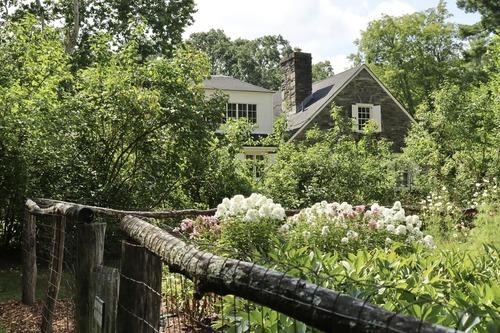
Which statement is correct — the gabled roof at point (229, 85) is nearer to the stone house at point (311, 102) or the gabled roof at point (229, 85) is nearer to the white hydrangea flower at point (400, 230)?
the stone house at point (311, 102)

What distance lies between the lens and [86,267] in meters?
3.46

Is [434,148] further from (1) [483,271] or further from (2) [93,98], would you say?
(1) [483,271]

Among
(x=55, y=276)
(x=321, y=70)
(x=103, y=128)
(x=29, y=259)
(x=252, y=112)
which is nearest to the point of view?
(x=55, y=276)

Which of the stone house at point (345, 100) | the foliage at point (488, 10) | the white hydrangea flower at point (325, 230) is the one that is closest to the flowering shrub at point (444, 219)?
the white hydrangea flower at point (325, 230)

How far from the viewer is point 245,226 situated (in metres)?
6.45

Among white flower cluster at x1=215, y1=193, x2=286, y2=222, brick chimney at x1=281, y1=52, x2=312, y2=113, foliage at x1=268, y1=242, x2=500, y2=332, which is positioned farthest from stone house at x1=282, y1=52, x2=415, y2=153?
foliage at x1=268, y1=242, x2=500, y2=332

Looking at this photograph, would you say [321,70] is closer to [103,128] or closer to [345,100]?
[345,100]

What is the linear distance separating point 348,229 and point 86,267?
4.20 metres

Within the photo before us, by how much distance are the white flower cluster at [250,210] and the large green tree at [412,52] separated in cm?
3359

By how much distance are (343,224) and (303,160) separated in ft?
25.7

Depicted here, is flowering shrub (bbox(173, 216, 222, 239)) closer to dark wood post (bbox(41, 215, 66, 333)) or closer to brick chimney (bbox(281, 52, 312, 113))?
dark wood post (bbox(41, 215, 66, 333))

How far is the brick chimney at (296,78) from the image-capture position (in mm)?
26828

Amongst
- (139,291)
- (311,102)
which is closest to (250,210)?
(139,291)

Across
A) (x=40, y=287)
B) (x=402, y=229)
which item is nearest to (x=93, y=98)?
(x=40, y=287)
